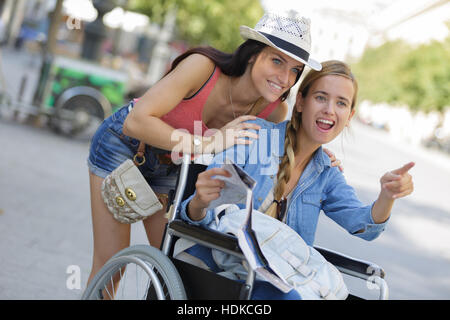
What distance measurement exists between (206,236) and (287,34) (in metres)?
0.95

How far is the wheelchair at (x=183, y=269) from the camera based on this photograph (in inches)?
84.4

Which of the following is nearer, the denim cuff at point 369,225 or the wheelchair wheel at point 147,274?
the wheelchair wheel at point 147,274

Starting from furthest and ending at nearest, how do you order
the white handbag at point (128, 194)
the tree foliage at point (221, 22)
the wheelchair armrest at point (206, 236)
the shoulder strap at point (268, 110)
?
the tree foliage at point (221, 22), the shoulder strap at point (268, 110), the white handbag at point (128, 194), the wheelchair armrest at point (206, 236)

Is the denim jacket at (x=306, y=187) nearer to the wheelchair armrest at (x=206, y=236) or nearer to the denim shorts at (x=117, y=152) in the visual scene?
the wheelchair armrest at (x=206, y=236)

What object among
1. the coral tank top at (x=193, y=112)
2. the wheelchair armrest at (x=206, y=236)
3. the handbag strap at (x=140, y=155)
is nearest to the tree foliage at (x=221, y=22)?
the handbag strap at (x=140, y=155)

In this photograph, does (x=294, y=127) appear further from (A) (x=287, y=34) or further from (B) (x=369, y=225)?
(B) (x=369, y=225)

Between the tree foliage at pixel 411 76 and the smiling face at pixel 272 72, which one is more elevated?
the tree foliage at pixel 411 76

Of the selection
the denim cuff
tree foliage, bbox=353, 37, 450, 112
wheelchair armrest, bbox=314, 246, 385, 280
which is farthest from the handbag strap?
tree foliage, bbox=353, 37, 450, 112

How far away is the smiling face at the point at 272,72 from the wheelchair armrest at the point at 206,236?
663 mm

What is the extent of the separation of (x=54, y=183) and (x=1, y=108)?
4401mm

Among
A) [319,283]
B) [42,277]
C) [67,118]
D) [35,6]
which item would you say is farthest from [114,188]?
[35,6]

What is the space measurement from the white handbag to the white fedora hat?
76cm

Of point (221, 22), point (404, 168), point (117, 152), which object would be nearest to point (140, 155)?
point (117, 152)
